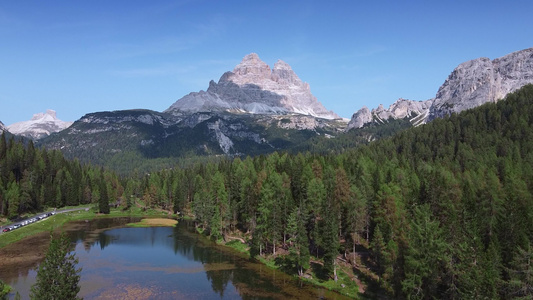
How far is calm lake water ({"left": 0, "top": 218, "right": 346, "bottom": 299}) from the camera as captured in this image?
64.1 metres

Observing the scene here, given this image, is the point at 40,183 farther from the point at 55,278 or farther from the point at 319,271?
the point at 55,278

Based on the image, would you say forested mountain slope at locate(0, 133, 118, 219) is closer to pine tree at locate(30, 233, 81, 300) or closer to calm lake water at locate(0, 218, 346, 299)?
calm lake water at locate(0, 218, 346, 299)

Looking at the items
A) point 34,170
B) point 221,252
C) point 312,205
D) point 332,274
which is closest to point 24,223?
point 34,170

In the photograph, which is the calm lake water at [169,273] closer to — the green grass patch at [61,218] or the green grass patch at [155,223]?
the green grass patch at [61,218]

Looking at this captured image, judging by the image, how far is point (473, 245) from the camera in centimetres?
5278

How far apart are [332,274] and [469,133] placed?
130040 mm

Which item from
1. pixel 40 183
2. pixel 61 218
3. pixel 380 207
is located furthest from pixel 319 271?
pixel 40 183

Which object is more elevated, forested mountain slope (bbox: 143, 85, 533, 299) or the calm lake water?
forested mountain slope (bbox: 143, 85, 533, 299)

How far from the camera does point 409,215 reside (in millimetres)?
A: 73812

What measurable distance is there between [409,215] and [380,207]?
6.04 m

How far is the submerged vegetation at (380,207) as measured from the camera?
52781 mm

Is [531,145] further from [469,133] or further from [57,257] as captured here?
[57,257]

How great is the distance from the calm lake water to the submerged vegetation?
20.6 feet

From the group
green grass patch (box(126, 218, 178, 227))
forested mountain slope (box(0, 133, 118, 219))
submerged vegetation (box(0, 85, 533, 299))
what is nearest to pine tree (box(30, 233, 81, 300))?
submerged vegetation (box(0, 85, 533, 299))
